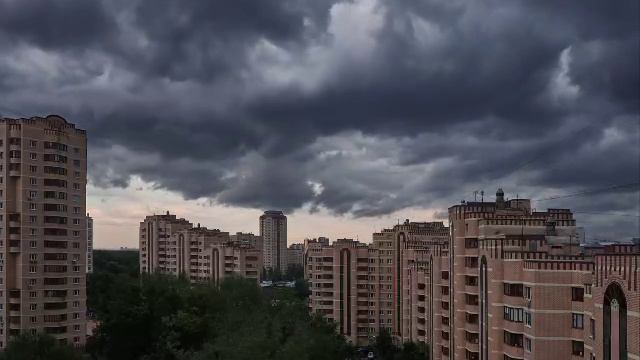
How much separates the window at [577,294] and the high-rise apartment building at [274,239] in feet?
433

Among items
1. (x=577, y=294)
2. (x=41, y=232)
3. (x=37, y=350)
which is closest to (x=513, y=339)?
(x=577, y=294)

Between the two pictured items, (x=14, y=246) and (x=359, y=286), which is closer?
(x=14, y=246)

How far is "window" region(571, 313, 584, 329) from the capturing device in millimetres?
27344

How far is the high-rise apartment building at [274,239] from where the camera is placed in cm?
15825

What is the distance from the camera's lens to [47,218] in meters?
50.3

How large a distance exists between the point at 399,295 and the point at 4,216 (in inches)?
1658

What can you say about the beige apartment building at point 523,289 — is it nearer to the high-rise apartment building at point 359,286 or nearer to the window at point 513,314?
the window at point 513,314

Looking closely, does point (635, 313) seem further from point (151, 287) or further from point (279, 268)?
point (279, 268)

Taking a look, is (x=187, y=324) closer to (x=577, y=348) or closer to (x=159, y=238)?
(x=577, y=348)

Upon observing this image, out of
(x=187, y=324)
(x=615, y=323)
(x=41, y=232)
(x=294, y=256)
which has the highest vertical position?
(x=41, y=232)

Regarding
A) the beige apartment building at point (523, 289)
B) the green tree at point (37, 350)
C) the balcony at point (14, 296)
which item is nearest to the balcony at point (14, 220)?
the balcony at point (14, 296)

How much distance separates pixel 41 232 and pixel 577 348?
40.6 m

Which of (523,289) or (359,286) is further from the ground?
(523,289)

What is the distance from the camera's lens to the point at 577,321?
90.4 feet
